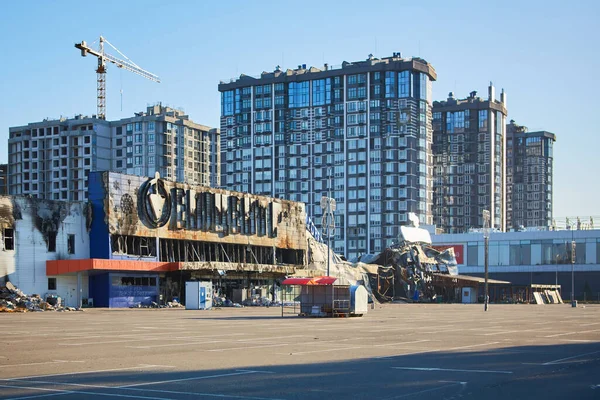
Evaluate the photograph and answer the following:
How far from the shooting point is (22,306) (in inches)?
2554

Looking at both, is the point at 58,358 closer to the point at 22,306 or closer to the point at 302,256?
the point at 22,306

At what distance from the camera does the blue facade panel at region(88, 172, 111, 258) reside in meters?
73.9

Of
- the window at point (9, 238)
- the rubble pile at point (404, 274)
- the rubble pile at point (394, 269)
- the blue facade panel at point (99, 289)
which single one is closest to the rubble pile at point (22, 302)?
the window at point (9, 238)

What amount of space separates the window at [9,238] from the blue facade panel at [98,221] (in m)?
7.73

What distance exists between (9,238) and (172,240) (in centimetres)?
1740

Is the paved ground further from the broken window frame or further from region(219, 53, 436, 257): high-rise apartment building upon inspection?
region(219, 53, 436, 257): high-rise apartment building

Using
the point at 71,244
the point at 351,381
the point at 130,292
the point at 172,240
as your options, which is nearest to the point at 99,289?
the point at 130,292

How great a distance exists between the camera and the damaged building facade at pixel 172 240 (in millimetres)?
73938

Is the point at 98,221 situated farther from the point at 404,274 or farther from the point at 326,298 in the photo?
the point at 404,274

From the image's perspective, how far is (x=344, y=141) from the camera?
7141 inches

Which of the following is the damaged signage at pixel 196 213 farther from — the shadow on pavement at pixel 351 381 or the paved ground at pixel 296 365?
the shadow on pavement at pixel 351 381

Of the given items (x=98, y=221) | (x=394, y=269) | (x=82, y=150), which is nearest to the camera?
(x=98, y=221)

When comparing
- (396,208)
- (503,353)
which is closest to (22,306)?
(503,353)

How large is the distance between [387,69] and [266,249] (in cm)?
8809
